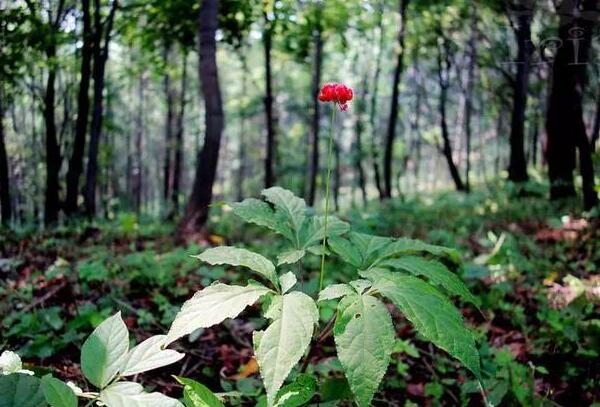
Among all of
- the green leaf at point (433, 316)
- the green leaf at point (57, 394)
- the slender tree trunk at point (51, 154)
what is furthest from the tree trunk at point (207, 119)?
the green leaf at point (433, 316)

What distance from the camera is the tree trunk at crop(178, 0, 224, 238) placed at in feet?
20.1

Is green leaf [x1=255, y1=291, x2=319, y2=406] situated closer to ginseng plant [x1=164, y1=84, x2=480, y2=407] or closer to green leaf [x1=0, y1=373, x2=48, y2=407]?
ginseng plant [x1=164, y1=84, x2=480, y2=407]

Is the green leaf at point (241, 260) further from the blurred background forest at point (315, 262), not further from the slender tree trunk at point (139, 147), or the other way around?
the slender tree trunk at point (139, 147)

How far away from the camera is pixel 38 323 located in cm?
270

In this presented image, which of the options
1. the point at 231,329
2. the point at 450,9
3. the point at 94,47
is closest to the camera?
the point at 231,329

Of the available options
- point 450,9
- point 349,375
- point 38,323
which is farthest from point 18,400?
point 450,9

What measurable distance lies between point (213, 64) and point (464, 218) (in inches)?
200

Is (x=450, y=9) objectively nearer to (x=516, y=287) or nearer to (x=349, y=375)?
(x=516, y=287)

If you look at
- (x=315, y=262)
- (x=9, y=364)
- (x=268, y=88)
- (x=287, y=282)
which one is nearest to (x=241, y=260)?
(x=287, y=282)

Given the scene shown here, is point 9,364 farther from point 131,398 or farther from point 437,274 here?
point 437,274

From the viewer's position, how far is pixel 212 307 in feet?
4.47

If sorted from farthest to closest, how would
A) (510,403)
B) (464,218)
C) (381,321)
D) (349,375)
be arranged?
(464,218), (510,403), (381,321), (349,375)

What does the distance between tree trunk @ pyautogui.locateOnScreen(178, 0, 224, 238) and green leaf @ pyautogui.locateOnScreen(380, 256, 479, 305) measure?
486cm

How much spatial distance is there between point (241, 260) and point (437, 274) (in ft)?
2.33
